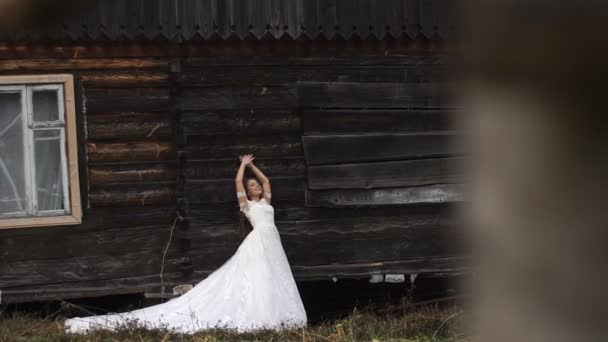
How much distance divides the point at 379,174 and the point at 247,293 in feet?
5.81

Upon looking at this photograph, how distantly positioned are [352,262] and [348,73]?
6.25 feet

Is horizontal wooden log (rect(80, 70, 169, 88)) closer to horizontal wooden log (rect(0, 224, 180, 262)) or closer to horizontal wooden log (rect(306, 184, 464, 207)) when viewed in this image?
horizontal wooden log (rect(0, 224, 180, 262))

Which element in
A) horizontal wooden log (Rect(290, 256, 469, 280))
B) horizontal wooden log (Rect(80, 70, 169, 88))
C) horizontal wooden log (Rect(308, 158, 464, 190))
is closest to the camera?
horizontal wooden log (Rect(80, 70, 169, 88))

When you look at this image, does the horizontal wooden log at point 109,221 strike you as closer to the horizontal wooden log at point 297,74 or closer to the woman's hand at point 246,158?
the woman's hand at point 246,158

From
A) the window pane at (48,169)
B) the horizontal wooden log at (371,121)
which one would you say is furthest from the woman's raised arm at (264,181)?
the window pane at (48,169)

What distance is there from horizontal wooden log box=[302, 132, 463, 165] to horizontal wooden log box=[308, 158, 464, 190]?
0.21 ft

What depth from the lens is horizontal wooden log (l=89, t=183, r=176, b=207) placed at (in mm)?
8008

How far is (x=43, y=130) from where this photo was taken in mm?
7918

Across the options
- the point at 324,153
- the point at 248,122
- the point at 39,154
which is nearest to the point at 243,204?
the point at 248,122

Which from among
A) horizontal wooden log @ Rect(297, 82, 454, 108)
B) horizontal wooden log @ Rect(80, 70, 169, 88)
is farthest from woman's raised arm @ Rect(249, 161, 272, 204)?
horizontal wooden log @ Rect(80, 70, 169, 88)

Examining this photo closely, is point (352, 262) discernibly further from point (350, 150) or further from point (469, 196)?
point (469, 196)

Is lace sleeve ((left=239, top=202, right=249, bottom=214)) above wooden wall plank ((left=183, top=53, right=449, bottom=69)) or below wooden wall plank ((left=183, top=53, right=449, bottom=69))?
below

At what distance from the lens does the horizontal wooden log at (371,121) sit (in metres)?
8.27

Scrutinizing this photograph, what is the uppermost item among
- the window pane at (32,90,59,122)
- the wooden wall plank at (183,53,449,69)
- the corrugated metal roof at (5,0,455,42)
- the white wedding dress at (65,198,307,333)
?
the corrugated metal roof at (5,0,455,42)
